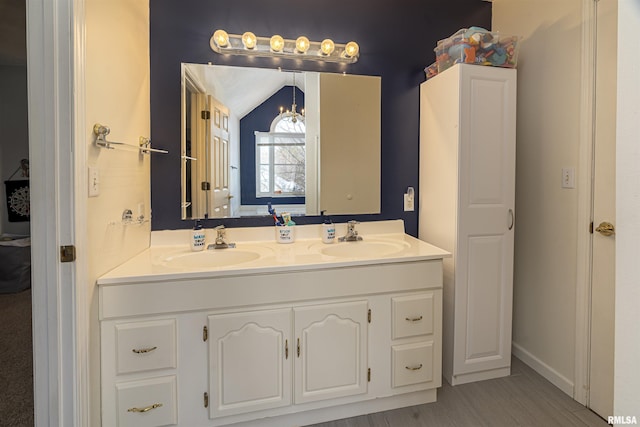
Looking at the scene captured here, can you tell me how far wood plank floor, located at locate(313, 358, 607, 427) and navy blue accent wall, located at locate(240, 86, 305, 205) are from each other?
129 centimetres

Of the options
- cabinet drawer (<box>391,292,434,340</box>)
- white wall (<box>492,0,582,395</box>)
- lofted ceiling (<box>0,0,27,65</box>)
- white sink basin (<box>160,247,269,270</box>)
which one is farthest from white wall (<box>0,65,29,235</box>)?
white wall (<box>492,0,582,395</box>)

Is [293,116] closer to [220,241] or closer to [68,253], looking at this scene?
[220,241]

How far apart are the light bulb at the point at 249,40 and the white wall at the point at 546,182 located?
1654mm

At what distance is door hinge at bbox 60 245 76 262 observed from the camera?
3.59ft

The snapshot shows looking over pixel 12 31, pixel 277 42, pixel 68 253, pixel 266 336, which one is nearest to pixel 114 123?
pixel 68 253

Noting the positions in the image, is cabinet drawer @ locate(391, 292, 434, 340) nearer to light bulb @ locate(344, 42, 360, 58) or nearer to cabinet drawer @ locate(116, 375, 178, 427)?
cabinet drawer @ locate(116, 375, 178, 427)

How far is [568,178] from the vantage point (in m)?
1.76

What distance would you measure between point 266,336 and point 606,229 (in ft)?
5.47

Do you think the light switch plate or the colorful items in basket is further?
the light switch plate

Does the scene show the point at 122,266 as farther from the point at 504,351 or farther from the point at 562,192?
the point at 562,192

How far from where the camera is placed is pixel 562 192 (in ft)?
5.91

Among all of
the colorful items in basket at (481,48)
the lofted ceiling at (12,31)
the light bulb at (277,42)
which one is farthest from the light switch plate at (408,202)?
the lofted ceiling at (12,31)

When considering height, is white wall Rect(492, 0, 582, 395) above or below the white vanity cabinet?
above

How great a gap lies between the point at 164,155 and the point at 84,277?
882 millimetres
